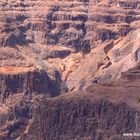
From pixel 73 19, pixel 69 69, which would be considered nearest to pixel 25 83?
pixel 69 69

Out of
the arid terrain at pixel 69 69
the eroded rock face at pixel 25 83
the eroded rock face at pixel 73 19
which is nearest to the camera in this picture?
the arid terrain at pixel 69 69

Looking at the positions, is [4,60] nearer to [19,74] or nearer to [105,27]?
[19,74]

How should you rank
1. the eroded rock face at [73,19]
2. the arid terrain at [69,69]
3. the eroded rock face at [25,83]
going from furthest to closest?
1. the eroded rock face at [73,19]
2. the eroded rock face at [25,83]
3. the arid terrain at [69,69]

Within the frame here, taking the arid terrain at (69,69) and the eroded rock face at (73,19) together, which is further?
the eroded rock face at (73,19)

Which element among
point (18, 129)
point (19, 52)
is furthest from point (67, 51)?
point (18, 129)

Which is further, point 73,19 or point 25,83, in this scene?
point 73,19

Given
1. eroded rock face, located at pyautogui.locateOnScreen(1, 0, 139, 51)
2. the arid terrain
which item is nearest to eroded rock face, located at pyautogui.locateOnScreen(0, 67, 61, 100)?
the arid terrain

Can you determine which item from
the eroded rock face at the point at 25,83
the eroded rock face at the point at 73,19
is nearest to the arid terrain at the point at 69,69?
the eroded rock face at the point at 25,83

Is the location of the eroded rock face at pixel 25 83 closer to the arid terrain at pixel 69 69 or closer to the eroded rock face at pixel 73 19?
the arid terrain at pixel 69 69

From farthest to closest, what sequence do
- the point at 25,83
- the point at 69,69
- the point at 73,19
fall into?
1. the point at 73,19
2. the point at 69,69
3. the point at 25,83

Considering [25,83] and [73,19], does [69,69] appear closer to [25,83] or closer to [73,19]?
Result: [25,83]
